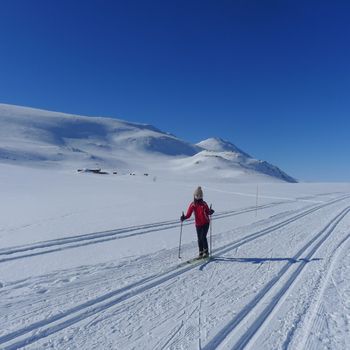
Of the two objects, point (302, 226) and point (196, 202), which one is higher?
point (196, 202)

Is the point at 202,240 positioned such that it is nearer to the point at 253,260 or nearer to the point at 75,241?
the point at 253,260

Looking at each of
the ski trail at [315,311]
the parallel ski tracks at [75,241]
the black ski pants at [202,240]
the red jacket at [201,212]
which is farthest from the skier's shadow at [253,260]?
the parallel ski tracks at [75,241]

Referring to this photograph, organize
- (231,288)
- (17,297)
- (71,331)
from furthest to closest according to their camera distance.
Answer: (231,288) < (17,297) < (71,331)

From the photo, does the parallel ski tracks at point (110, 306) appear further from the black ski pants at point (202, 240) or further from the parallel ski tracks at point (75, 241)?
the parallel ski tracks at point (75, 241)

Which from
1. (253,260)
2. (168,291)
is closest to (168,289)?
(168,291)

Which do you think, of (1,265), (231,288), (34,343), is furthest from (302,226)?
(34,343)

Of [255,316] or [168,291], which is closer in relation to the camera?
[255,316]

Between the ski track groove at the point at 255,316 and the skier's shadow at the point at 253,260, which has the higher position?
the skier's shadow at the point at 253,260

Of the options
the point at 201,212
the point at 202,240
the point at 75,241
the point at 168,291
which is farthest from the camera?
the point at 75,241

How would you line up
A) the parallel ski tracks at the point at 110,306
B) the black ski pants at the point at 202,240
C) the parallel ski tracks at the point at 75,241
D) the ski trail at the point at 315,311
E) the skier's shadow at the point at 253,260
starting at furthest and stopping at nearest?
the parallel ski tracks at the point at 75,241 → the black ski pants at the point at 202,240 → the skier's shadow at the point at 253,260 → the ski trail at the point at 315,311 → the parallel ski tracks at the point at 110,306

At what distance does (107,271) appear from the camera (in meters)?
7.93

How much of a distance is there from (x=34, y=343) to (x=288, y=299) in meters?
4.24

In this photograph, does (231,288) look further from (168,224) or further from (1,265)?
(168,224)

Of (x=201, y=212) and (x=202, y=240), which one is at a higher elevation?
(x=201, y=212)
